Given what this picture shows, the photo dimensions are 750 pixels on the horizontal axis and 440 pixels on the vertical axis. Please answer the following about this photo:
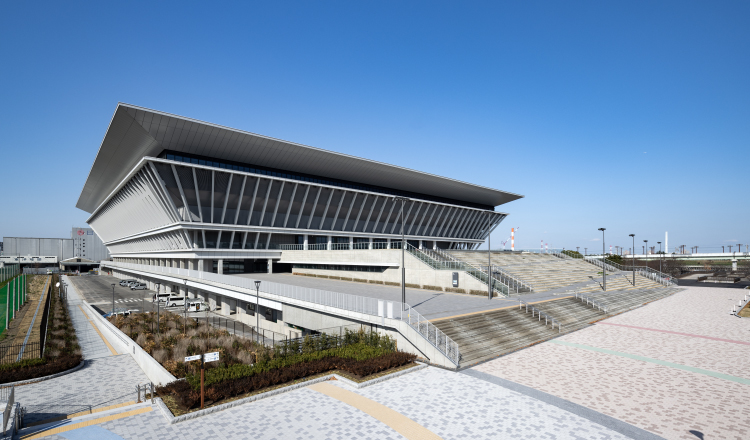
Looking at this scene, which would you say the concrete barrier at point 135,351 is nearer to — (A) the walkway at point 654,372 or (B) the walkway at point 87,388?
(B) the walkway at point 87,388

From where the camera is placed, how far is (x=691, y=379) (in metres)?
13.9

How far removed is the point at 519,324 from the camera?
21203 mm

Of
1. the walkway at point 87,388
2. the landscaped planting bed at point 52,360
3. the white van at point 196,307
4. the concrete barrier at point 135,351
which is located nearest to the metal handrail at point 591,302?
the concrete barrier at point 135,351

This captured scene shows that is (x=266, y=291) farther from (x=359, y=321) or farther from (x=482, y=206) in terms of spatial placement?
(x=482, y=206)

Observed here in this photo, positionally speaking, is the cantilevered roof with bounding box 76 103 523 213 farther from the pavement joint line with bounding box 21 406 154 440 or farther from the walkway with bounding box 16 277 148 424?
the pavement joint line with bounding box 21 406 154 440

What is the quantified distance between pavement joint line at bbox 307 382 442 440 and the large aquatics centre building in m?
18.9

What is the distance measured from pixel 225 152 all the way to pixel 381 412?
4680 centimetres

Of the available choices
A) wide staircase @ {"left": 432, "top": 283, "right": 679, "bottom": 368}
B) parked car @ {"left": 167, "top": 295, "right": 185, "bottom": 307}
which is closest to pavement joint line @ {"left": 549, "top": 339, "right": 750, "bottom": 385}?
wide staircase @ {"left": 432, "top": 283, "right": 679, "bottom": 368}

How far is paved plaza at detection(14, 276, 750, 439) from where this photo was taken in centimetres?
1008

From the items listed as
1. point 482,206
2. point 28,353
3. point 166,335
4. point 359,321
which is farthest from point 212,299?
point 482,206

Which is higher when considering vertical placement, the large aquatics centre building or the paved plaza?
the large aquatics centre building

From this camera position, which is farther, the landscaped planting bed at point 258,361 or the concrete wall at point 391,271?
the concrete wall at point 391,271

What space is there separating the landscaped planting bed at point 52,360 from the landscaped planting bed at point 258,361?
377 cm

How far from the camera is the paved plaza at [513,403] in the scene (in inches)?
397
